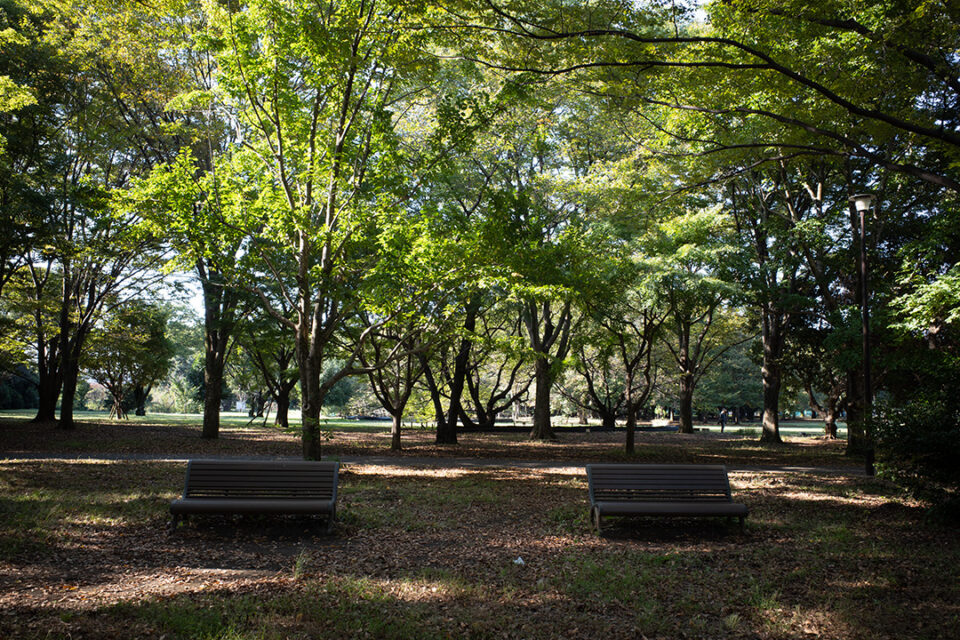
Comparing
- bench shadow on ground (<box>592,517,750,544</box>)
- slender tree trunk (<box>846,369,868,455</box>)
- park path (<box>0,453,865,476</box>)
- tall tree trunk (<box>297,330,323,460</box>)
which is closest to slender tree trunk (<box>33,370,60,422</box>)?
park path (<box>0,453,865,476</box>)

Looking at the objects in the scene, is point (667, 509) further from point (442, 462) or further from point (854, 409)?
point (854, 409)

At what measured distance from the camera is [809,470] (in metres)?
14.2

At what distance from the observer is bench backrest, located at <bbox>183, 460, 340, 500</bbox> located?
7301mm

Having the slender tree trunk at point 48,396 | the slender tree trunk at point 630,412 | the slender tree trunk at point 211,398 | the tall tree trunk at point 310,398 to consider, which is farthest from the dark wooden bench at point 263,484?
the slender tree trunk at point 48,396

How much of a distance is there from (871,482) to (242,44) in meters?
15.2

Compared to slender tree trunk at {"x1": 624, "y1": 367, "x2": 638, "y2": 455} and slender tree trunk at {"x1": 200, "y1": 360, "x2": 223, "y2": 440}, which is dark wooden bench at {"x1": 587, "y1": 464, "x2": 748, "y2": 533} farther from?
slender tree trunk at {"x1": 200, "y1": 360, "x2": 223, "y2": 440}

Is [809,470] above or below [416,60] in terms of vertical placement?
below

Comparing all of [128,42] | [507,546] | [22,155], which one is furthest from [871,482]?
[22,155]

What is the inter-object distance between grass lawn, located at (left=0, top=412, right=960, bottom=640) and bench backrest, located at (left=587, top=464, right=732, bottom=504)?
1.43ft

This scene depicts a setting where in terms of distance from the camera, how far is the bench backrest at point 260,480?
730cm

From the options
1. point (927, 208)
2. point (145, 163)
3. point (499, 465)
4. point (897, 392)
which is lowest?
point (499, 465)

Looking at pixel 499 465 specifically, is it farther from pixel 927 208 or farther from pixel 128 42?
pixel 927 208

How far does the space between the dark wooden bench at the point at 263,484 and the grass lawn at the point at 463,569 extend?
396 millimetres

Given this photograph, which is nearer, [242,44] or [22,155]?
[242,44]
